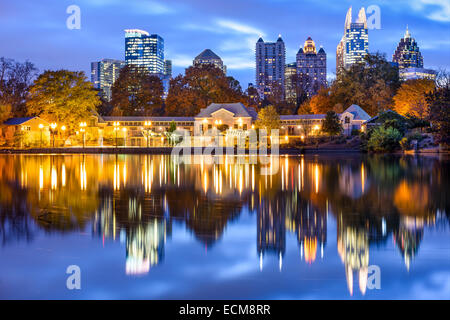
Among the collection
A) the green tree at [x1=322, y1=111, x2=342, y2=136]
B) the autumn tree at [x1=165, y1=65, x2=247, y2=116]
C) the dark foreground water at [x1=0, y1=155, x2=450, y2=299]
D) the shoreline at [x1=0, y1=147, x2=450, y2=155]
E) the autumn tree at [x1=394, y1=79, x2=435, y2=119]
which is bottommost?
the dark foreground water at [x1=0, y1=155, x2=450, y2=299]

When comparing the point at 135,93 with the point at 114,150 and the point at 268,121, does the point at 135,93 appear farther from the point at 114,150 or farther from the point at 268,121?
the point at 114,150

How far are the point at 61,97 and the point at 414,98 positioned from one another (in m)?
44.8

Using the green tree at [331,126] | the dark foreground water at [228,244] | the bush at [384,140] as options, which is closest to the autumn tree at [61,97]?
the green tree at [331,126]

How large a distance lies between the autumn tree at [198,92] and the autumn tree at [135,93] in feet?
13.7

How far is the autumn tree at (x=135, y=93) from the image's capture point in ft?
264

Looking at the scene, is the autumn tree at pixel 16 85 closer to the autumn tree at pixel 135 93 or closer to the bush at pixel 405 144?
the autumn tree at pixel 135 93

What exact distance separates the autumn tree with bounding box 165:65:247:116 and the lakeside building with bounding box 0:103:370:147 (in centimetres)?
713

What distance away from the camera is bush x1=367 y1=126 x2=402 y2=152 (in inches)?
1676

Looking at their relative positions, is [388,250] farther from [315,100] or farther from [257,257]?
[315,100]

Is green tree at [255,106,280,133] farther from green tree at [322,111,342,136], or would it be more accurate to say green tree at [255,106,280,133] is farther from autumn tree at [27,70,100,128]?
autumn tree at [27,70,100,128]

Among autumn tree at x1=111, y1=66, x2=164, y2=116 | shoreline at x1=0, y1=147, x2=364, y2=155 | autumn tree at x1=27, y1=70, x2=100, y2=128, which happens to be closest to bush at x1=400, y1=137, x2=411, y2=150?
shoreline at x1=0, y1=147, x2=364, y2=155

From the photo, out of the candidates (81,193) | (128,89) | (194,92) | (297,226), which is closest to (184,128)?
(194,92)

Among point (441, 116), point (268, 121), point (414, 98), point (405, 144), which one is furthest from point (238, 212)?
point (414, 98)
